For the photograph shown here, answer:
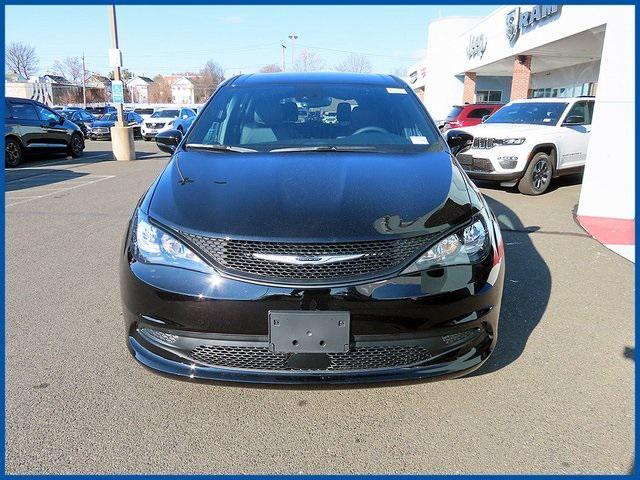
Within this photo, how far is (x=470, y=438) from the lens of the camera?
7.57ft

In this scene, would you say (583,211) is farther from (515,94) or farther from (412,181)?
(515,94)

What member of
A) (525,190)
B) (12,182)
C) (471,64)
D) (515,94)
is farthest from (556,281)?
(471,64)

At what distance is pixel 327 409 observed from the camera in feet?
8.22

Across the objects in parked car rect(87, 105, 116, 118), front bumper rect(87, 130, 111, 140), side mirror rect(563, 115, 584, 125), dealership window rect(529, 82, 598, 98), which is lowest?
front bumper rect(87, 130, 111, 140)

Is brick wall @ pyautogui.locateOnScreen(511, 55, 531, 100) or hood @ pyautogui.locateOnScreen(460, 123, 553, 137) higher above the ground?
brick wall @ pyautogui.locateOnScreen(511, 55, 531, 100)

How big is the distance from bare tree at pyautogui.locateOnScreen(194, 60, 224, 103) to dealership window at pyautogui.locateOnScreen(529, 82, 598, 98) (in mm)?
71090

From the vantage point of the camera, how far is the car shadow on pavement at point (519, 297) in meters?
3.02

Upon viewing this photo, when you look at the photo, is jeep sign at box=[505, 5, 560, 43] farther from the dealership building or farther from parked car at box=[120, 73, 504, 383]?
parked car at box=[120, 73, 504, 383]

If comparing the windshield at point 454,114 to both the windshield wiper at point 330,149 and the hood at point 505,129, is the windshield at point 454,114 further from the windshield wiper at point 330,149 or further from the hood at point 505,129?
the windshield wiper at point 330,149

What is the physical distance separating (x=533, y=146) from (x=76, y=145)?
13.1 m

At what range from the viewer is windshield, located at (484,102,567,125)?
9.26 metres

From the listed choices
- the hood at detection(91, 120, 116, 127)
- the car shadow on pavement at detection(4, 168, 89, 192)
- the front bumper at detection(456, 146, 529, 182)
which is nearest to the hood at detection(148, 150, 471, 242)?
the front bumper at detection(456, 146, 529, 182)

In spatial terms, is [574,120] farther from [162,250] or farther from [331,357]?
[162,250]

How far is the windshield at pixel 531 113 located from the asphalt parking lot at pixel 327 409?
629 centimetres
